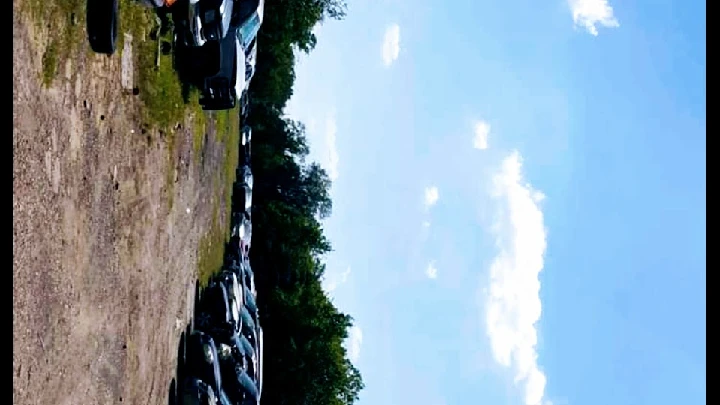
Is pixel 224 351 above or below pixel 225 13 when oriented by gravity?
below

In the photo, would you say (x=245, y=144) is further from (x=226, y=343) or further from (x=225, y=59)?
(x=226, y=343)

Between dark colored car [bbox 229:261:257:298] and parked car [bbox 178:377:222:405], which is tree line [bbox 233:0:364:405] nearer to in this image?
dark colored car [bbox 229:261:257:298]

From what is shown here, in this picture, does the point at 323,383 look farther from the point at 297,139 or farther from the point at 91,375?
the point at 91,375

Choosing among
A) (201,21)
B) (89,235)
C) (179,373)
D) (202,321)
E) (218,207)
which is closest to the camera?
(89,235)

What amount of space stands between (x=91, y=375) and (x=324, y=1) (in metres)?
29.4

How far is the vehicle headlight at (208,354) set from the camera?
697 inches

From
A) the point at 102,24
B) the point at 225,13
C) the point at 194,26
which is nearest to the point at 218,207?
the point at 225,13

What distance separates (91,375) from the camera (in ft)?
36.5

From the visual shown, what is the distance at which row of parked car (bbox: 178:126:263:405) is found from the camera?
17.5 m

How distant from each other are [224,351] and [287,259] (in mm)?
13575

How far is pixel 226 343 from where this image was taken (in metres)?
19.8

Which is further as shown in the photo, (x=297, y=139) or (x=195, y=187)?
(x=297, y=139)
